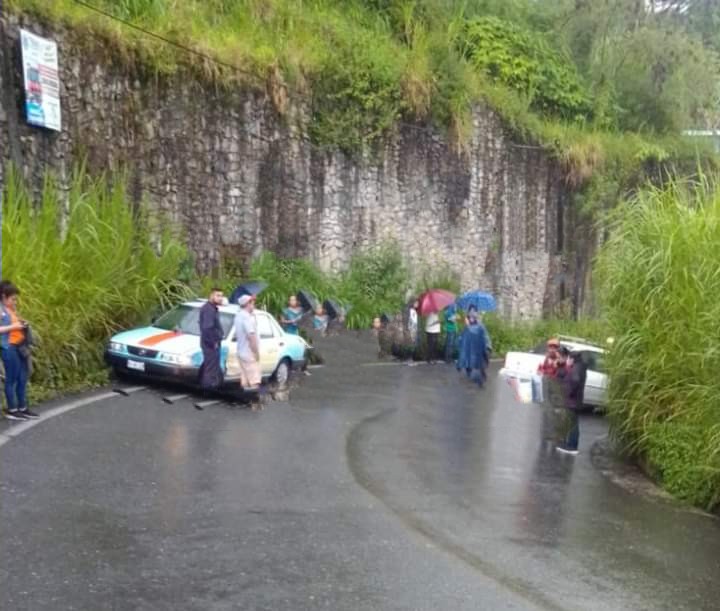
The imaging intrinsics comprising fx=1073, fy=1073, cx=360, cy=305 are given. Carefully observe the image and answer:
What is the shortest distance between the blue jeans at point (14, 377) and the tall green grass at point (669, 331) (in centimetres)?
755

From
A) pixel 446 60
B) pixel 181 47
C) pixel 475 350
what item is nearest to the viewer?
pixel 181 47

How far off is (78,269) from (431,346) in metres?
11.4

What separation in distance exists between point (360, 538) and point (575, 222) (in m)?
29.9

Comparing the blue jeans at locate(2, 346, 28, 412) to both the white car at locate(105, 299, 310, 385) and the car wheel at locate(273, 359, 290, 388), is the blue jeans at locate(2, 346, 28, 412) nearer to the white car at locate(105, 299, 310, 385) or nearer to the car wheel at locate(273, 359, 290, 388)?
the white car at locate(105, 299, 310, 385)

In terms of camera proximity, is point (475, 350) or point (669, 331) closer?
point (669, 331)

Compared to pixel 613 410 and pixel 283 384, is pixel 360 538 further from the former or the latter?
pixel 283 384

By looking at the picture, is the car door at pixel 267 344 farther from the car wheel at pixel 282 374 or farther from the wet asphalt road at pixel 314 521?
the wet asphalt road at pixel 314 521

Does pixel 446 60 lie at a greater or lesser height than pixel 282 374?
greater

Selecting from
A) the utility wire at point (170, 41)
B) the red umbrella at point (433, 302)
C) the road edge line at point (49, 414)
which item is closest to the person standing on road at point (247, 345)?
the road edge line at point (49, 414)

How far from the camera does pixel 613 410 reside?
14.8 m

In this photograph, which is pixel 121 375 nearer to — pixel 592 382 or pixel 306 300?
pixel 592 382

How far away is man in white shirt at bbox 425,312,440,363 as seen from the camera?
25.7 m

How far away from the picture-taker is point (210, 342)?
49.1ft

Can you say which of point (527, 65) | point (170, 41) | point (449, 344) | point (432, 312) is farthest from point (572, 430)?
point (527, 65)
